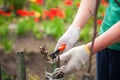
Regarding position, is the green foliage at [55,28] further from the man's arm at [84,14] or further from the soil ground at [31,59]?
the man's arm at [84,14]

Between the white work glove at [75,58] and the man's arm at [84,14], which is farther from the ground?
the man's arm at [84,14]

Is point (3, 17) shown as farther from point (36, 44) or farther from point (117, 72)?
point (117, 72)

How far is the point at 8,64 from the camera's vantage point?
443cm

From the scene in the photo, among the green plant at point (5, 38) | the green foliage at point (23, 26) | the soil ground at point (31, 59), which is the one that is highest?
the green foliage at point (23, 26)

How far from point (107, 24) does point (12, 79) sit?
1.42m

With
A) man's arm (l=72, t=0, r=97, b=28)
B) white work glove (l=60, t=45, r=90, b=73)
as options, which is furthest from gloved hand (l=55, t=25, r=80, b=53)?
white work glove (l=60, t=45, r=90, b=73)

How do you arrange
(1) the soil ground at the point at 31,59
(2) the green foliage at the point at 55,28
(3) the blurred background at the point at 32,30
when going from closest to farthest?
(1) the soil ground at the point at 31,59 → (3) the blurred background at the point at 32,30 → (2) the green foliage at the point at 55,28

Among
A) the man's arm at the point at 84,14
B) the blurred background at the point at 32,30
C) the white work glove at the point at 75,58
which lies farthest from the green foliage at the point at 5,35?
the white work glove at the point at 75,58

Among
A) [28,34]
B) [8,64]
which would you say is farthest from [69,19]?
[8,64]

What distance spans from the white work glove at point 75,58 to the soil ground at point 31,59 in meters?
1.52

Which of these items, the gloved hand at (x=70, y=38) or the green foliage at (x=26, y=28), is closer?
the gloved hand at (x=70, y=38)

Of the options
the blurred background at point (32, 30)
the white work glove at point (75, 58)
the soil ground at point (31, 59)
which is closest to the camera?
the white work glove at point (75, 58)

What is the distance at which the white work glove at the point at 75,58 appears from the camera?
2123 millimetres

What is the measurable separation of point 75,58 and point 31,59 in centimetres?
264
